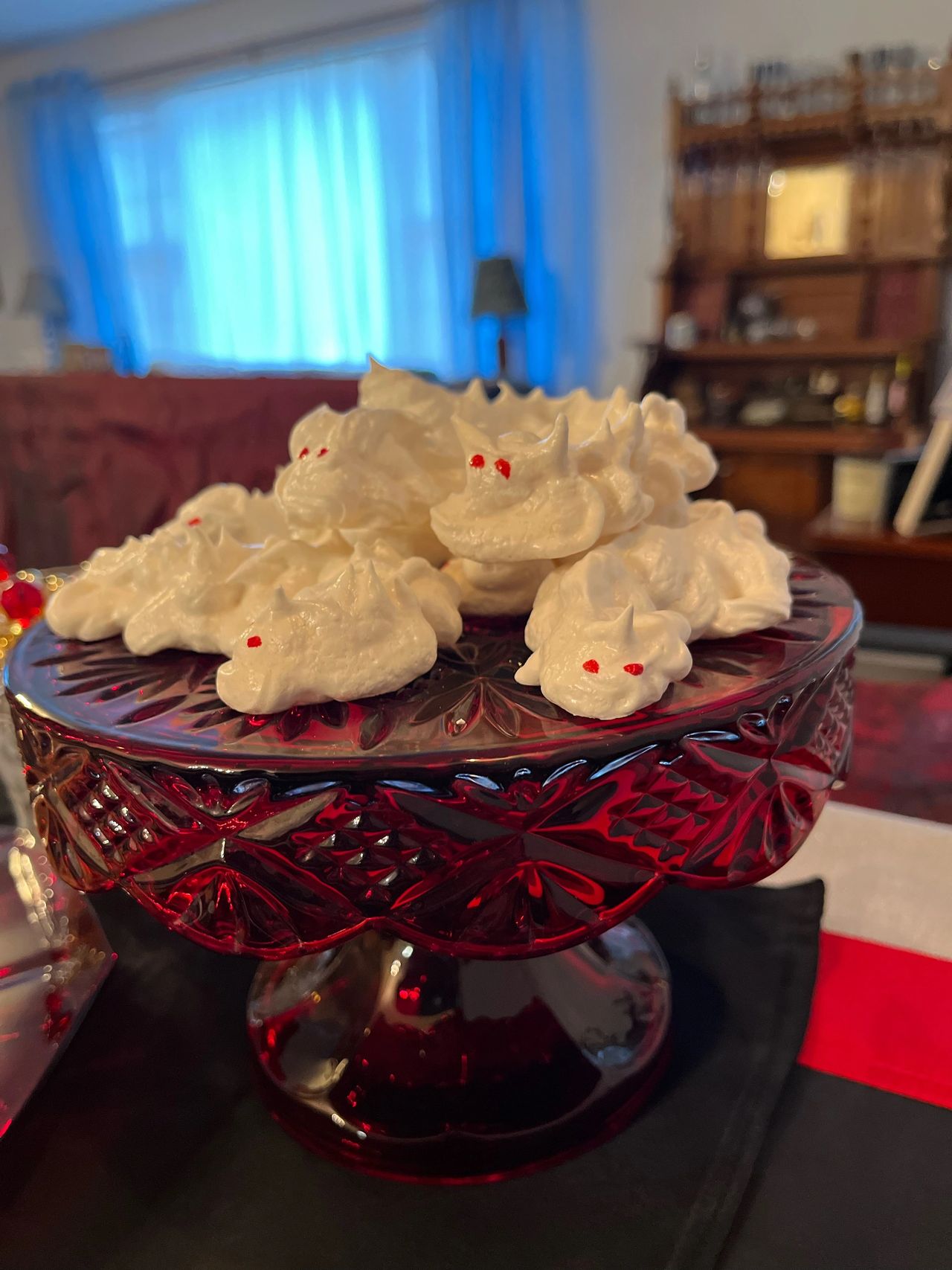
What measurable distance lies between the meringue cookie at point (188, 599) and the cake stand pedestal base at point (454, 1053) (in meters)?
0.25

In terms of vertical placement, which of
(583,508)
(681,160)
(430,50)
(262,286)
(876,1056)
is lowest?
(876,1056)

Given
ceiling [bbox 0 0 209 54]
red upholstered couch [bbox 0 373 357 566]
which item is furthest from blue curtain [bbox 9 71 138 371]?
red upholstered couch [bbox 0 373 357 566]

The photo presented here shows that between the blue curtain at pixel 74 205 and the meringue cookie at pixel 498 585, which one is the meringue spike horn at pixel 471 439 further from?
the blue curtain at pixel 74 205

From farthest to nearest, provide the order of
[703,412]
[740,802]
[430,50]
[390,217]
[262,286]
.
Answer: [262,286] → [390,217] → [430,50] → [703,412] → [740,802]

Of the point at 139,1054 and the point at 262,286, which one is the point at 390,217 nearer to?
the point at 262,286

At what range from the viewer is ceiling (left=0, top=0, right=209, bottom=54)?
4570mm

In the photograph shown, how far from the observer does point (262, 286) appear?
4863 mm

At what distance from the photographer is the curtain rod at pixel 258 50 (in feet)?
13.5

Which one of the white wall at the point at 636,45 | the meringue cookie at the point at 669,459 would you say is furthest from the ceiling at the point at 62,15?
the meringue cookie at the point at 669,459

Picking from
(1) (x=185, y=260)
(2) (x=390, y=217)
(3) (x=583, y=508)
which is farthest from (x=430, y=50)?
(3) (x=583, y=508)

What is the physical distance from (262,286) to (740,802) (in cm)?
502

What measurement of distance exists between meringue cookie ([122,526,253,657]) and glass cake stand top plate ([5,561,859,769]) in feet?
0.03

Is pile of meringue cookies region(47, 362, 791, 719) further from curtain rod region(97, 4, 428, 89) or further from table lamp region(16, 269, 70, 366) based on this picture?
table lamp region(16, 269, 70, 366)

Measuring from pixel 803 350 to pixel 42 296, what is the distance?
436cm
